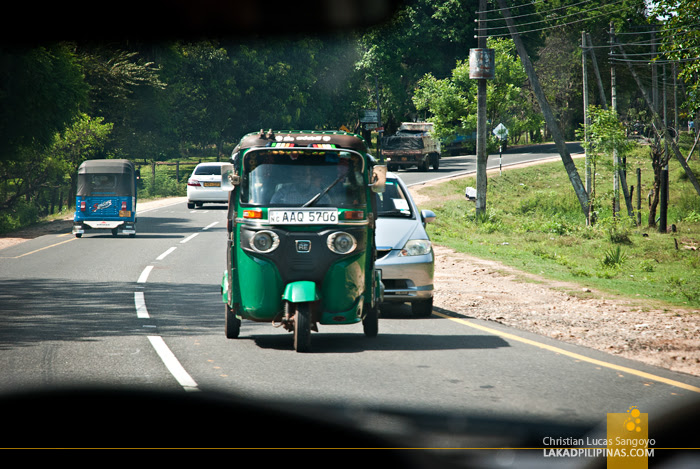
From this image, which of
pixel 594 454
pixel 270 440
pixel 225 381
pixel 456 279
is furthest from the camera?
pixel 456 279

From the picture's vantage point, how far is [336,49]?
248 feet

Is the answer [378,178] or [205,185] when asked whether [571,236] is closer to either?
[205,185]

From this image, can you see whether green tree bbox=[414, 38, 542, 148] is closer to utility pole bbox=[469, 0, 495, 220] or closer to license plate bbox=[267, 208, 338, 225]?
utility pole bbox=[469, 0, 495, 220]

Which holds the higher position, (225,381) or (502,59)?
(502,59)

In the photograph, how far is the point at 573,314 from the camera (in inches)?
490

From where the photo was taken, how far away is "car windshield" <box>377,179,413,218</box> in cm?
1282

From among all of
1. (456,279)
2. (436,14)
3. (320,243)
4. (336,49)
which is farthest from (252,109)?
(320,243)

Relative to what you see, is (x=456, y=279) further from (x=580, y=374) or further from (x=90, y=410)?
(x=90, y=410)

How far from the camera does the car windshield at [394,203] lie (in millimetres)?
12820

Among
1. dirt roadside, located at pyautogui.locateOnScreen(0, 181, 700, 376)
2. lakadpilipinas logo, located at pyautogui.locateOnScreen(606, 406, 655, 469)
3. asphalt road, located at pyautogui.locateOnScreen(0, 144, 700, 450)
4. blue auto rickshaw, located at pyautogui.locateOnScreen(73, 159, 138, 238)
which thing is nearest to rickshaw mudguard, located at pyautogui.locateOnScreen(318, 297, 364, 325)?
asphalt road, located at pyautogui.locateOnScreen(0, 144, 700, 450)

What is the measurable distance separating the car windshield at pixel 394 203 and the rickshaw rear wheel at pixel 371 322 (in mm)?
2875

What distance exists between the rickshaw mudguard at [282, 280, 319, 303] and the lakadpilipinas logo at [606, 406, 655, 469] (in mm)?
Answer: 3524

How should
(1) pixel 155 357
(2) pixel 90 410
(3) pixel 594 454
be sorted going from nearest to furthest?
(3) pixel 594 454, (2) pixel 90 410, (1) pixel 155 357

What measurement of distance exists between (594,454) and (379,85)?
75.1 meters
